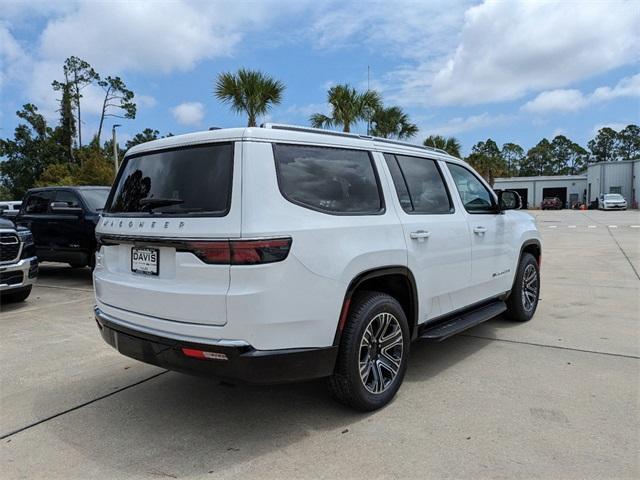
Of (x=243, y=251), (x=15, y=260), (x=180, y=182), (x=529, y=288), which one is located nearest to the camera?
(x=243, y=251)

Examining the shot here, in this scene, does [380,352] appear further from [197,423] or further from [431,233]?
[197,423]

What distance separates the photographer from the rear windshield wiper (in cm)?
314

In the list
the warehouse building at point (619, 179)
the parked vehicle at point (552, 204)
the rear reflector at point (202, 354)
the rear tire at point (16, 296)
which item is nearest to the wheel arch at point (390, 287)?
the rear reflector at point (202, 354)

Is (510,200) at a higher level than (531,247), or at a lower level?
higher

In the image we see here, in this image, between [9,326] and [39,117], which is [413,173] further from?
[39,117]

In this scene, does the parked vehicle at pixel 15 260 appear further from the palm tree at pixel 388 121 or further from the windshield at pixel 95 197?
the palm tree at pixel 388 121

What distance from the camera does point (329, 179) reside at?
3.35 meters

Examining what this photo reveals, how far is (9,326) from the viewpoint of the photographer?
6098 mm

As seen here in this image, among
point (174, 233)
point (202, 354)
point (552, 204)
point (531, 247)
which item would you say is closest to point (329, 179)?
point (174, 233)

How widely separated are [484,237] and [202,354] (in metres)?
3.06

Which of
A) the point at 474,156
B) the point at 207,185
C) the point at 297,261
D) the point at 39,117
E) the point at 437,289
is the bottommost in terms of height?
the point at 437,289

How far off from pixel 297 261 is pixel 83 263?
7.45 metres

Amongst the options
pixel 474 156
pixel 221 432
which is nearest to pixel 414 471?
pixel 221 432

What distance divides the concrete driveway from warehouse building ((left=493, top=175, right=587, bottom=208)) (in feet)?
196
